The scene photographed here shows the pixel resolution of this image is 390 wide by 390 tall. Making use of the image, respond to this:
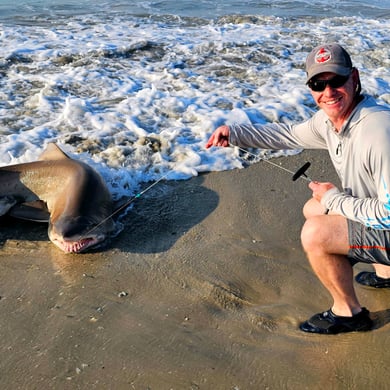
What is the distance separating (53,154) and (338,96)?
3.41 meters

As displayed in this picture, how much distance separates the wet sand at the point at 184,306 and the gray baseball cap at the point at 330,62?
155 cm

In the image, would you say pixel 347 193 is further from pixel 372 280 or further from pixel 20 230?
pixel 20 230

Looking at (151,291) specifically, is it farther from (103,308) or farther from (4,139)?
(4,139)

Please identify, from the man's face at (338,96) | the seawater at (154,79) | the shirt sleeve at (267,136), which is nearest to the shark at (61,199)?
the seawater at (154,79)

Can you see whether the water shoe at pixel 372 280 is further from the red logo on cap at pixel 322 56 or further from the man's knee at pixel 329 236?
the red logo on cap at pixel 322 56

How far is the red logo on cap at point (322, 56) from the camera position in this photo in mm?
2932

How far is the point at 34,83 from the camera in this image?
27.9ft

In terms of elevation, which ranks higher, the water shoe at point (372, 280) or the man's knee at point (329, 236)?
the man's knee at point (329, 236)

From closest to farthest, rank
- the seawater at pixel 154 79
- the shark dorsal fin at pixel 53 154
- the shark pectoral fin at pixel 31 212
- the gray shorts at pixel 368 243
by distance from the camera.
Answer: the gray shorts at pixel 368 243, the shark pectoral fin at pixel 31 212, the shark dorsal fin at pixel 53 154, the seawater at pixel 154 79

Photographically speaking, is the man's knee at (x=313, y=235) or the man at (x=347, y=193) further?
the man's knee at (x=313, y=235)

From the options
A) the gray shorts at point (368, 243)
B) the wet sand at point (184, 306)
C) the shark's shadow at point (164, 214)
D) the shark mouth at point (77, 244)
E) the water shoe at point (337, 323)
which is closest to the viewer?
the wet sand at point (184, 306)

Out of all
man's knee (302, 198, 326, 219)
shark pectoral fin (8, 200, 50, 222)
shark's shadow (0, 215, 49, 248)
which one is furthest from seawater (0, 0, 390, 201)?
man's knee (302, 198, 326, 219)

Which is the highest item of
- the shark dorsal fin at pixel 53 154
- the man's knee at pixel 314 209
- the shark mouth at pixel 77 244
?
the man's knee at pixel 314 209

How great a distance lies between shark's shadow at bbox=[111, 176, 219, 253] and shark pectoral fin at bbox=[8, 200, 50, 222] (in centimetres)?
75
